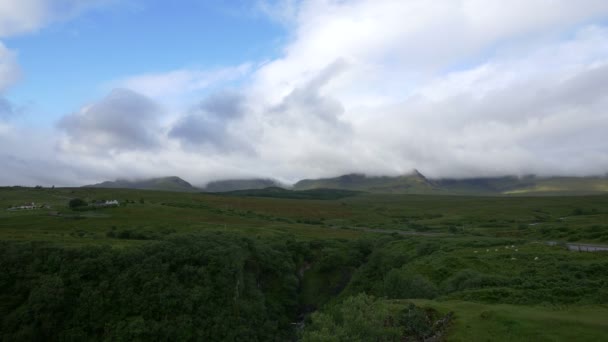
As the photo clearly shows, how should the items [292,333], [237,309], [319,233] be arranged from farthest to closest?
[319,233]
[292,333]
[237,309]

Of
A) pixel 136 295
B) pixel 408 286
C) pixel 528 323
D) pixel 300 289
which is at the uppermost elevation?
pixel 528 323

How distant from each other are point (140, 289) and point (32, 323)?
12797 mm

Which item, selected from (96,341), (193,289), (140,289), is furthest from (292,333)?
(96,341)

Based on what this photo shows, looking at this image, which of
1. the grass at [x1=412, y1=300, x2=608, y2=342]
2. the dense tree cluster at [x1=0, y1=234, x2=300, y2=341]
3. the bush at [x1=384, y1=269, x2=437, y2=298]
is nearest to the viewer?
the grass at [x1=412, y1=300, x2=608, y2=342]

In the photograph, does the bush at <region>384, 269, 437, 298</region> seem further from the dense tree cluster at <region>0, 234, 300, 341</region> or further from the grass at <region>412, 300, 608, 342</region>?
the dense tree cluster at <region>0, 234, 300, 341</region>

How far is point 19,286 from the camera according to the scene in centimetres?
5375

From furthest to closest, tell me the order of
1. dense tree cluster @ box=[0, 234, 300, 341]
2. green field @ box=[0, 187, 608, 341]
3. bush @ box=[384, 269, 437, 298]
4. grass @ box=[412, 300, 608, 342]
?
dense tree cluster @ box=[0, 234, 300, 341] < bush @ box=[384, 269, 437, 298] < green field @ box=[0, 187, 608, 341] < grass @ box=[412, 300, 608, 342]

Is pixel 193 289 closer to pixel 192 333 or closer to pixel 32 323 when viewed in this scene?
pixel 192 333

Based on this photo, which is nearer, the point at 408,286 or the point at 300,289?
the point at 408,286

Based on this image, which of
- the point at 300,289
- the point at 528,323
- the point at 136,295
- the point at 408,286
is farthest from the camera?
the point at 300,289

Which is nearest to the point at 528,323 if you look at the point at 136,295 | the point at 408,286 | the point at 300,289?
the point at 408,286

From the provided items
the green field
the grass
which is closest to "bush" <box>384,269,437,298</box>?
the green field

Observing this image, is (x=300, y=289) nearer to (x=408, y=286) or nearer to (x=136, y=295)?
(x=136, y=295)

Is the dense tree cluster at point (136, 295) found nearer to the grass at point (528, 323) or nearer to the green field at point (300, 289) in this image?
the green field at point (300, 289)
